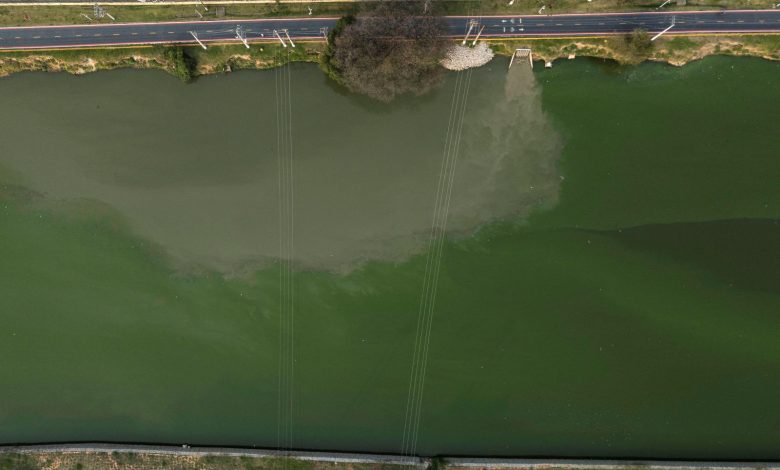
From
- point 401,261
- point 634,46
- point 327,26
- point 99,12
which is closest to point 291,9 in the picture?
point 327,26

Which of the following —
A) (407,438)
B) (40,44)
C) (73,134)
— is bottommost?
(407,438)

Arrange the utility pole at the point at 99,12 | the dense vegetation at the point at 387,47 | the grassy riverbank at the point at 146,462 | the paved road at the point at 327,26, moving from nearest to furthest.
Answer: the dense vegetation at the point at 387,47
the paved road at the point at 327,26
the utility pole at the point at 99,12
the grassy riverbank at the point at 146,462

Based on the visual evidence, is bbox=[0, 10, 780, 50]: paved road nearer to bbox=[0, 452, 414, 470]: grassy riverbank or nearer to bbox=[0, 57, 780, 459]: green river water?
bbox=[0, 57, 780, 459]: green river water

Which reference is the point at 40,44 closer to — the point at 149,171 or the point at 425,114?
the point at 149,171

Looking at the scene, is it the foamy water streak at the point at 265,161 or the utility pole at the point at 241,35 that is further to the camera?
the foamy water streak at the point at 265,161

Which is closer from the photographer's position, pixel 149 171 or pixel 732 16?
pixel 732 16

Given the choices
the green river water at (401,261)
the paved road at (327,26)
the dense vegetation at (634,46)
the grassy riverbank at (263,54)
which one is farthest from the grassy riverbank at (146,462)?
the dense vegetation at (634,46)

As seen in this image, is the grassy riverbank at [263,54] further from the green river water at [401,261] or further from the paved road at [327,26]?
the green river water at [401,261]

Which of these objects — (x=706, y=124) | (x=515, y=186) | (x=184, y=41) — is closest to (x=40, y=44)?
(x=184, y=41)
